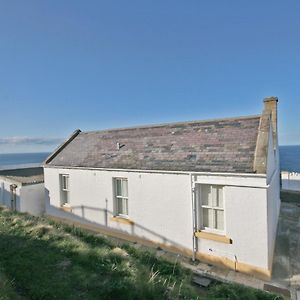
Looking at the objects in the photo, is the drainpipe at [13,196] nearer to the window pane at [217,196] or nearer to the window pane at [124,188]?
the window pane at [124,188]

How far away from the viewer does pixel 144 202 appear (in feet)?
38.3

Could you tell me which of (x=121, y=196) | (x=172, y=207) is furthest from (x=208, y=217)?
(x=121, y=196)

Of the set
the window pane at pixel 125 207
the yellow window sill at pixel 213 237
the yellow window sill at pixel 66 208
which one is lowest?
the yellow window sill at pixel 66 208

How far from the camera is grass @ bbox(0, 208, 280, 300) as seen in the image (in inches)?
208

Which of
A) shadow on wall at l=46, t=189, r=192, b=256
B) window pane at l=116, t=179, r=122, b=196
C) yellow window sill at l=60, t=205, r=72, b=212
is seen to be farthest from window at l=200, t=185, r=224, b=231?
yellow window sill at l=60, t=205, r=72, b=212

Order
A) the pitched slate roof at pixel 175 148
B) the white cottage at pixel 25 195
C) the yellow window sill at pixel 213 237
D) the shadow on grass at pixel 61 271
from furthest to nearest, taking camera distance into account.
A: the white cottage at pixel 25 195
the pitched slate roof at pixel 175 148
the yellow window sill at pixel 213 237
the shadow on grass at pixel 61 271

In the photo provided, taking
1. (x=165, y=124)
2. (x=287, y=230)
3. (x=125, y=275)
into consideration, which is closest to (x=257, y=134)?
(x=165, y=124)

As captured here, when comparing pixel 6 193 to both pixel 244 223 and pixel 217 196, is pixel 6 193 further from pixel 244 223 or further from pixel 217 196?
pixel 244 223

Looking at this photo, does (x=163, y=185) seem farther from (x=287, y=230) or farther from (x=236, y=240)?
(x=287, y=230)

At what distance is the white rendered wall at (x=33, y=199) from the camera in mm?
17531

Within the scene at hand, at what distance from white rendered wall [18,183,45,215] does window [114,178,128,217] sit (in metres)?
8.22

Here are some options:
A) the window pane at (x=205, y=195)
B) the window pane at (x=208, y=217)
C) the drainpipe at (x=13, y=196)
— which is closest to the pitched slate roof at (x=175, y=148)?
the window pane at (x=205, y=195)

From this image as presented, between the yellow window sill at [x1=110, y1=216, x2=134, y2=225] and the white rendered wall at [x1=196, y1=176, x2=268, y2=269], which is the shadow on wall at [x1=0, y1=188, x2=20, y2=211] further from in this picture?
the white rendered wall at [x1=196, y1=176, x2=268, y2=269]

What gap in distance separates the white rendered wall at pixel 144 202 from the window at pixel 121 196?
0.28 m
